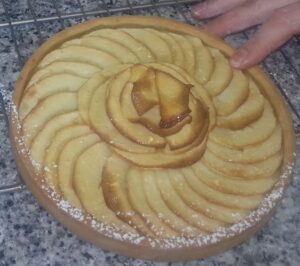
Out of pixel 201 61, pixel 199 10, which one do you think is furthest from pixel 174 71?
pixel 199 10

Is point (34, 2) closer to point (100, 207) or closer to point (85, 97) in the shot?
point (85, 97)

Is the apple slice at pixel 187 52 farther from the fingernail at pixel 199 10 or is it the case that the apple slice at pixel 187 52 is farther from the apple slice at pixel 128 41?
the fingernail at pixel 199 10

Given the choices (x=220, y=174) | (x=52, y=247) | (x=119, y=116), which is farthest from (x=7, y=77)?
(x=220, y=174)

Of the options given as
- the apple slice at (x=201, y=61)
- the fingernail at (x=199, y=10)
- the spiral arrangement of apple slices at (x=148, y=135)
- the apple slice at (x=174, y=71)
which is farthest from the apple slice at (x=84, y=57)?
A: the fingernail at (x=199, y=10)

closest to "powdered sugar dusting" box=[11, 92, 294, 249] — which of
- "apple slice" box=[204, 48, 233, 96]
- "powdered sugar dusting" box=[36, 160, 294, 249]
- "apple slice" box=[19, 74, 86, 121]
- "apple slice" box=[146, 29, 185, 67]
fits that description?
"powdered sugar dusting" box=[36, 160, 294, 249]

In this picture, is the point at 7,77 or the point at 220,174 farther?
the point at 7,77

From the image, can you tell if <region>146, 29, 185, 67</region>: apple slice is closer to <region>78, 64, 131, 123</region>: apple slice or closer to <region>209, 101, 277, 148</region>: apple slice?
<region>78, 64, 131, 123</region>: apple slice

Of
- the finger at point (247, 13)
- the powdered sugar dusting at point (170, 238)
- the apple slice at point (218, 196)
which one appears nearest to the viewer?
the powdered sugar dusting at point (170, 238)
